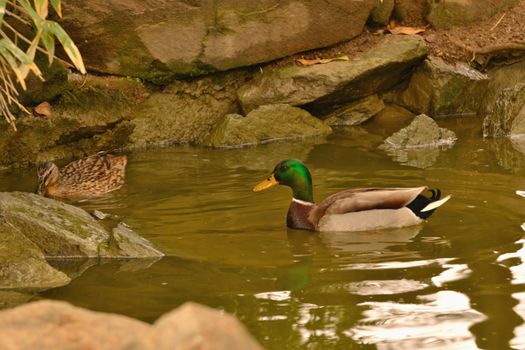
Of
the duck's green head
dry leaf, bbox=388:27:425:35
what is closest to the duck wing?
the duck's green head

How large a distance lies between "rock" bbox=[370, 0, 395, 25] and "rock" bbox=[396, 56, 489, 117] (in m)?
0.90

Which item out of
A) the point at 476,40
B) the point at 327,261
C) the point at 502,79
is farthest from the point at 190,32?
the point at 327,261

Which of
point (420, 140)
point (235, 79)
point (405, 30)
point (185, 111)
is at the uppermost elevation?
point (405, 30)

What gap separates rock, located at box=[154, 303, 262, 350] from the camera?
→ 252 cm

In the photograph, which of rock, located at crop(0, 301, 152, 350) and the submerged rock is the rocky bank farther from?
rock, located at crop(0, 301, 152, 350)

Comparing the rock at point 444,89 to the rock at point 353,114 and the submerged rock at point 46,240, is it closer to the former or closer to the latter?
the rock at point 353,114

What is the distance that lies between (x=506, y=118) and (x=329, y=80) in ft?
7.43

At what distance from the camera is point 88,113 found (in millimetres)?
12562

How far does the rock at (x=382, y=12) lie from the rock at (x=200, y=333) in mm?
12450

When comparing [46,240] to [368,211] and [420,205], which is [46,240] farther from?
[420,205]

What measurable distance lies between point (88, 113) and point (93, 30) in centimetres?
98

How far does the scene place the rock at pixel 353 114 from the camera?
46.2 ft

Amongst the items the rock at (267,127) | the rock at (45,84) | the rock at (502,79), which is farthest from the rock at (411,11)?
the rock at (45,84)

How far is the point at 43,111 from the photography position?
1215 centimetres
